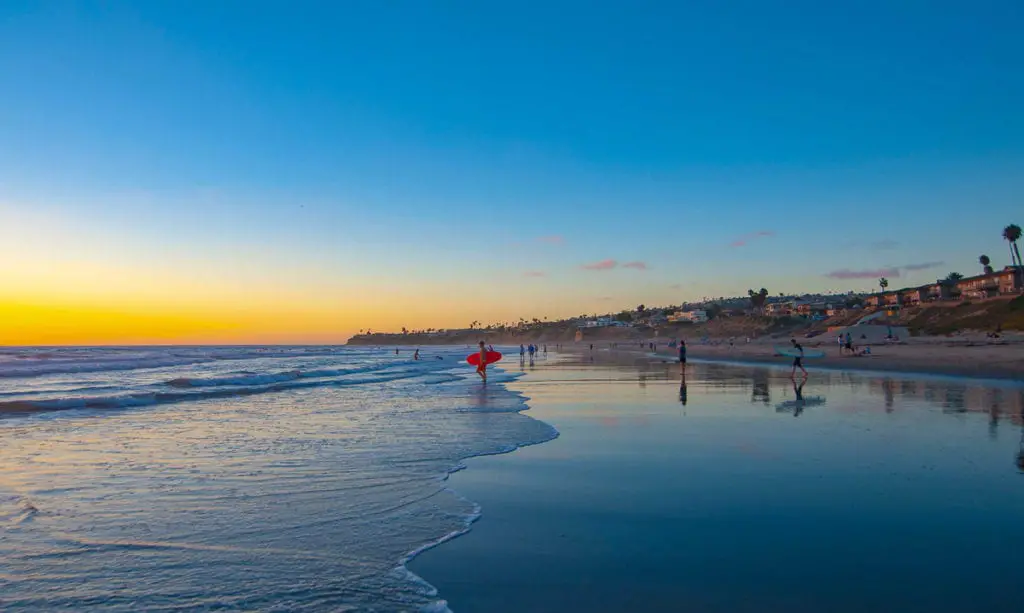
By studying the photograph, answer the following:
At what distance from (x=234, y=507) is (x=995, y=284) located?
106183mm

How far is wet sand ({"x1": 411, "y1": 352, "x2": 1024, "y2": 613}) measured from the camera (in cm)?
472

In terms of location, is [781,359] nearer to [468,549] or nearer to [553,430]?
[553,430]

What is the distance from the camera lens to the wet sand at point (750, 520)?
4.72 meters

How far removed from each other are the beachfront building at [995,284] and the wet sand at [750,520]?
3230 inches

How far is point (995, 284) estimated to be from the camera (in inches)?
3423

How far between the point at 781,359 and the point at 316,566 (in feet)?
147

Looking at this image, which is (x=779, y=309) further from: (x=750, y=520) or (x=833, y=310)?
(x=750, y=520)

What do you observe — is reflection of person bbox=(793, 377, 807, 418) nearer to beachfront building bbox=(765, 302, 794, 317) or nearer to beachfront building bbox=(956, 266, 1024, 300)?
beachfront building bbox=(956, 266, 1024, 300)

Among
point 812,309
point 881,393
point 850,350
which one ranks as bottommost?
point 881,393

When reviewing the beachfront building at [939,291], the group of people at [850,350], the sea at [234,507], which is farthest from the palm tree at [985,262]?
the sea at [234,507]

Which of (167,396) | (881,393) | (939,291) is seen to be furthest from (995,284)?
(167,396)

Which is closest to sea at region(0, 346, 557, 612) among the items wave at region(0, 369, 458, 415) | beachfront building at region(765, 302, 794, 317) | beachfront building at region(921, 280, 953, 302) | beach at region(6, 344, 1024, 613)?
beach at region(6, 344, 1024, 613)

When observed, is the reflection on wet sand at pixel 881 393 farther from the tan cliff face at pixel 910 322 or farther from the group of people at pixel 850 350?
the tan cliff face at pixel 910 322

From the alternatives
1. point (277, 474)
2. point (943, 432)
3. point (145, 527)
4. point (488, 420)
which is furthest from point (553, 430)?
point (145, 527)
